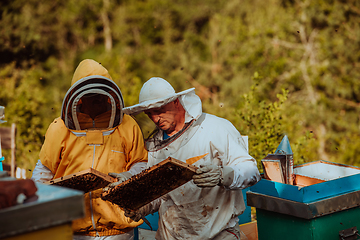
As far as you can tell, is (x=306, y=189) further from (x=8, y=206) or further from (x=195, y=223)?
(x=8, y=206)

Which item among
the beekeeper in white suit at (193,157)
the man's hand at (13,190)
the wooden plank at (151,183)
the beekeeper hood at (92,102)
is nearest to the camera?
the man's hand at (13,190)

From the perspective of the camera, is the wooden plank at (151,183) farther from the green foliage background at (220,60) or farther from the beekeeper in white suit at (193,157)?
the green foliage background at (220,60)

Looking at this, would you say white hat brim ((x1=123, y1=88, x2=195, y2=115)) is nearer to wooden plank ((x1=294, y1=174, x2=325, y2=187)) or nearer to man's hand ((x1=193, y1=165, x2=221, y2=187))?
man's hand ((x1=193, y1=165, x2=221, y2=187))

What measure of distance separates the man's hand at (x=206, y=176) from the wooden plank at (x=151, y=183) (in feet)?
0.14

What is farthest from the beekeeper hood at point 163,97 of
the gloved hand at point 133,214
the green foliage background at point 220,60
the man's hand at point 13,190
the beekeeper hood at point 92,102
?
the man's hand at point 13,190

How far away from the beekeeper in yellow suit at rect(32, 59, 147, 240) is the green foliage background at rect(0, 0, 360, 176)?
0.96 meters

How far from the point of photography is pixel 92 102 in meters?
2.79

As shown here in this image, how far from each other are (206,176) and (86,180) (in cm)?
82

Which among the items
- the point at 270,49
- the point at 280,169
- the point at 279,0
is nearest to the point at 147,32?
the point at 279,0

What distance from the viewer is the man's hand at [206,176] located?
223cm

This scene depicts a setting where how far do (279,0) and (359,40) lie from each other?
9.50m

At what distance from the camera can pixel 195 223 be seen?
249 centimetres

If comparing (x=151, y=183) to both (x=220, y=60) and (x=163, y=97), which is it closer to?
(x=163, y=97)

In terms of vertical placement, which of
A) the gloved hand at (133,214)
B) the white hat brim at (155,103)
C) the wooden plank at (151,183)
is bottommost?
the gloved hand at (133,214)
